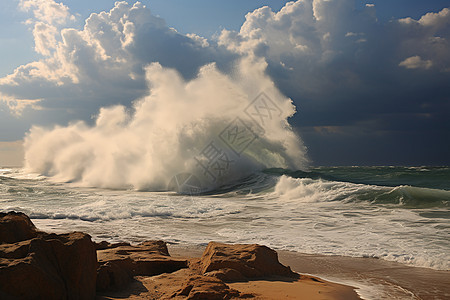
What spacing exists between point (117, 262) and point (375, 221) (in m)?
6.25

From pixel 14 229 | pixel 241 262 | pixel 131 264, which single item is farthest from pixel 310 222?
pixel 14 229

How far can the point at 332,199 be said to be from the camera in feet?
38.5

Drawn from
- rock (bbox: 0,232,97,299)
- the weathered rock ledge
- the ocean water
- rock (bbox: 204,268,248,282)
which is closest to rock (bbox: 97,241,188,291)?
the weathered rock ledge

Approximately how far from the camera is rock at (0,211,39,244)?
3.02 meters

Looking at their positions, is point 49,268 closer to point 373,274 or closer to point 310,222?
point 373,274

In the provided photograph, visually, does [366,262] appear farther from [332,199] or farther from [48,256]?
[332,199]

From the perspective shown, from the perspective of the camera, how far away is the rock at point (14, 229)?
302 cm

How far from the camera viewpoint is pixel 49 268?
8.33 feet

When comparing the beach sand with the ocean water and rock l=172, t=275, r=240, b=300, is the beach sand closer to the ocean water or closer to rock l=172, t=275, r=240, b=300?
rock l=172, t=275, r=240, b=300

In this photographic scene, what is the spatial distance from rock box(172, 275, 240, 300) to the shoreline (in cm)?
145

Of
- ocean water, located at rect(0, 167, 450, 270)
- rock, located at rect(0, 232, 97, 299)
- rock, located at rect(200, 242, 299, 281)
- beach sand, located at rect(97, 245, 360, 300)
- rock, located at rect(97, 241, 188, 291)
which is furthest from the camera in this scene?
ocean water, located at rect(0, 167, 450, 270)

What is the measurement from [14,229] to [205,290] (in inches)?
66.3

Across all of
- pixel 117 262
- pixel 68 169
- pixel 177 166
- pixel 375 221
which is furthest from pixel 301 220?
pixel 68 169

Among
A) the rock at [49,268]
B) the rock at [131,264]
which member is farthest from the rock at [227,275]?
the rock at [49,268]
